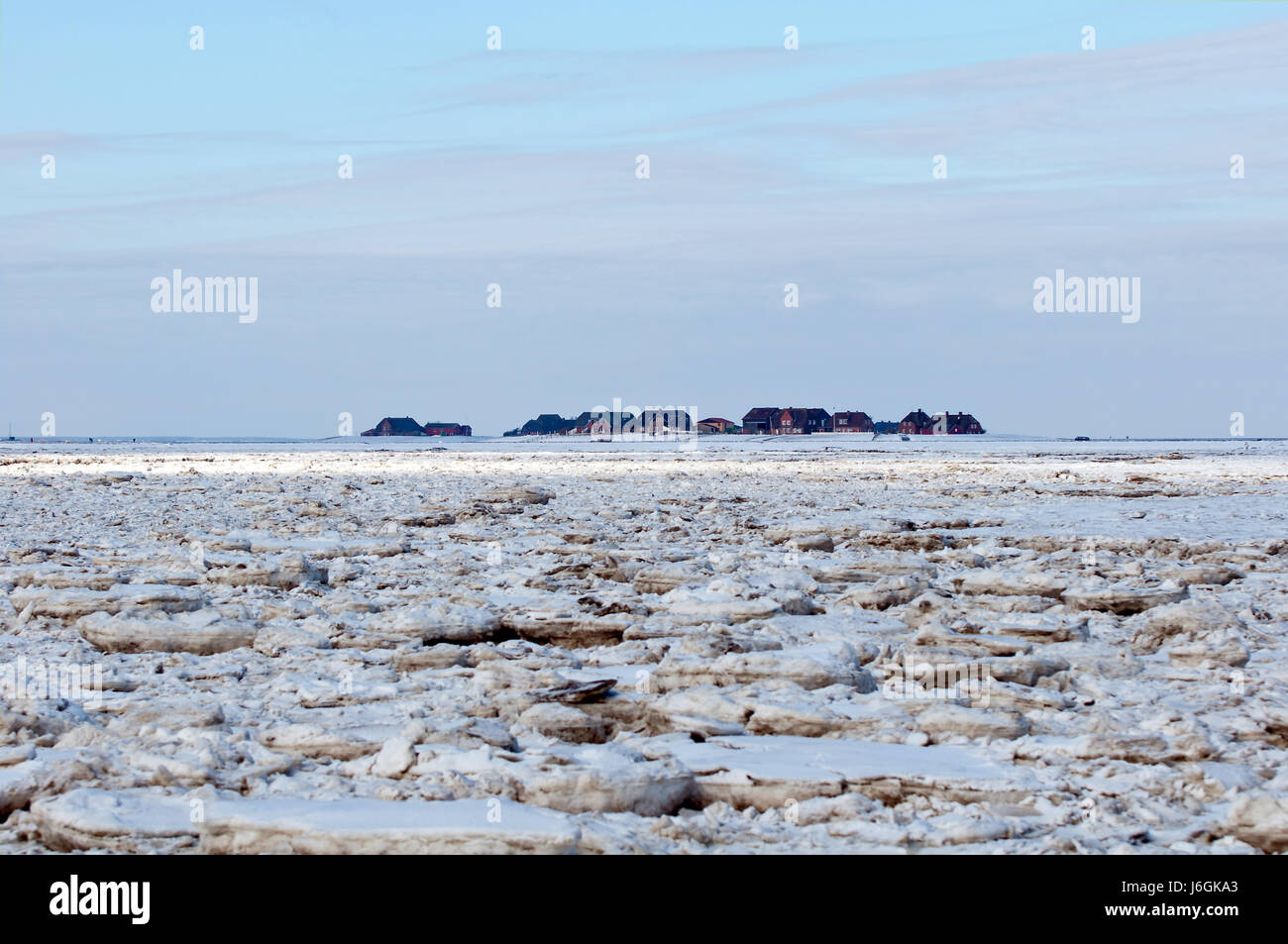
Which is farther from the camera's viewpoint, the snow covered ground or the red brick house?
the red brick house

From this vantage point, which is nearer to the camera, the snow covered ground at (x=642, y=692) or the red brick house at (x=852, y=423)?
the snow covered ground at (x=642, y=692)

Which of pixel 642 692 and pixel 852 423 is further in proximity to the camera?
pixel 852 423

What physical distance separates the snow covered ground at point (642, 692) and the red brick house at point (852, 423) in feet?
368

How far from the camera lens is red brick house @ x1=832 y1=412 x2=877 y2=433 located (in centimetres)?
12231

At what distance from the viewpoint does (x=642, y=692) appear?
5566mm

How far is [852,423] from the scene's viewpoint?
123 metres

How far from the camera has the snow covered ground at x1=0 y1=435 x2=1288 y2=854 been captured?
3.96 metres

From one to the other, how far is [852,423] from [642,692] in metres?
120

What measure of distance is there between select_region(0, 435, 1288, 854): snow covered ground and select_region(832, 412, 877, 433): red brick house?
368 feet

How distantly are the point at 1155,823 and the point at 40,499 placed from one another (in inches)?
613

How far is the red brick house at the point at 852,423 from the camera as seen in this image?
122m

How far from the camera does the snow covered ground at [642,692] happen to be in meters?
3.96
